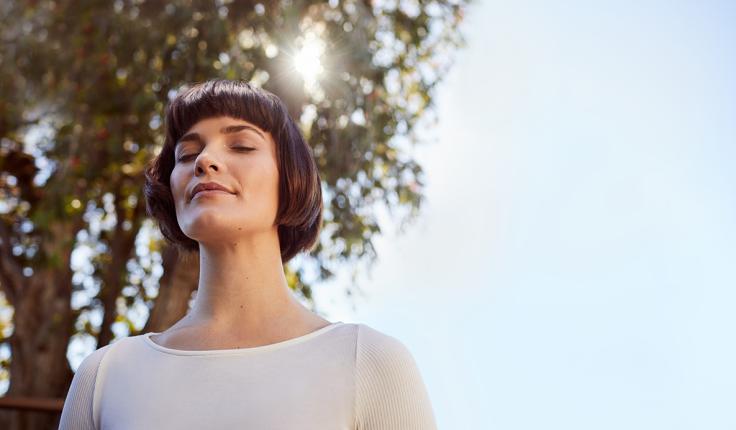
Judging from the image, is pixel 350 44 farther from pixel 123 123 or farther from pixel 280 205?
pixel 280 205

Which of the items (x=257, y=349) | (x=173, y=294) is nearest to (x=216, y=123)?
(x=257, y=349)

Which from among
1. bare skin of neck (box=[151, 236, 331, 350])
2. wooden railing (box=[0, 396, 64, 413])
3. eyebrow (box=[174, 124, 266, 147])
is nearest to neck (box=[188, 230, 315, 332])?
bare skin of neck (box=[151, 236, 331, 350])

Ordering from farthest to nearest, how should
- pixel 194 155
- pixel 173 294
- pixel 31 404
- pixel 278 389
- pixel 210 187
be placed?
pixel 173 294 < pixel 31 404 < pixel 194 155 < pixel 210 187 < pixel 278 389

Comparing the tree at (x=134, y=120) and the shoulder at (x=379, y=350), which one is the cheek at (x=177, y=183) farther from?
the tree at (x=134, y=120)

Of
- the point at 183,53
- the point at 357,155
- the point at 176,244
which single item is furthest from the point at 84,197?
the point at 176,244

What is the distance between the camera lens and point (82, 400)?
1.83 meters

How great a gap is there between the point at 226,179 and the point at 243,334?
34cm

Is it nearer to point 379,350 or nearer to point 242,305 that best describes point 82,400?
point 242,305

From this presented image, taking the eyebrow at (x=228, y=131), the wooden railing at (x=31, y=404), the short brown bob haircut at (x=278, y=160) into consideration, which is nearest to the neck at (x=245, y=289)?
the short brown bob haircut at (x=278, y=160)

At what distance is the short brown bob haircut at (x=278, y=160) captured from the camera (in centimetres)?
188

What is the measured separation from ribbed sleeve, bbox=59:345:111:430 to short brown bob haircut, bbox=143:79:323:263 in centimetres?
37

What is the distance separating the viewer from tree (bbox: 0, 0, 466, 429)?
5.57 m

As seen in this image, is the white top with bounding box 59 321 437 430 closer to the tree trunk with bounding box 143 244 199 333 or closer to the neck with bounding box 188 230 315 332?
the neck with bounding box 188 230 315 332

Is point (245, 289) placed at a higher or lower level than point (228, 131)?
lower
